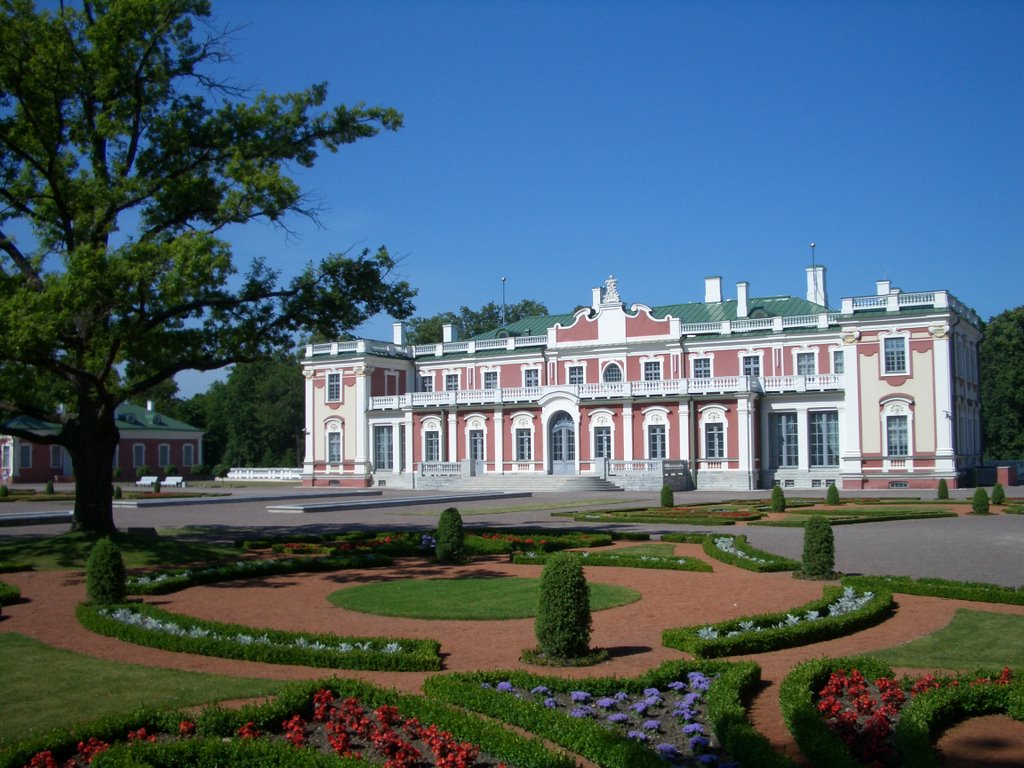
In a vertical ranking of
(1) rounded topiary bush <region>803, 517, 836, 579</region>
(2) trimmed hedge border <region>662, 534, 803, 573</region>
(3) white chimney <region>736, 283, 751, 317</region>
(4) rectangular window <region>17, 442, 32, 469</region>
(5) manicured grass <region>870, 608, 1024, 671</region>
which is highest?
(3) white chimney <region>736, 283, 751, 317</region>

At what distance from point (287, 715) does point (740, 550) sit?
11766mm

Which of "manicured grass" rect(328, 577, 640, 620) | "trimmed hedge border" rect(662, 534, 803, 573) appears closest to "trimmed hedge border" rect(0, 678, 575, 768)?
"manicured grass" rect(328, 577, 640, 620)

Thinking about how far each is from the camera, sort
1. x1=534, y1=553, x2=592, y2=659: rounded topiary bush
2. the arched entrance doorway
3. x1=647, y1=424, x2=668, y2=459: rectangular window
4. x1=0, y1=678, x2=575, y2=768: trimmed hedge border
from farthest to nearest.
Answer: the arched entrance doorway < x1=647, y1=424, x2=668, y2=459: rectangular window < x1=534, y1=553, x2=592, y2=659: rounded topiary bush < x1=0, y1=678, x2=575, y2=768: trimmed hedge border

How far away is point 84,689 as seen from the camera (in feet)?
27.2

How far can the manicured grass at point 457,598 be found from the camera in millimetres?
12055

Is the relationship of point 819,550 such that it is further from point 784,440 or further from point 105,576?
point 784,440

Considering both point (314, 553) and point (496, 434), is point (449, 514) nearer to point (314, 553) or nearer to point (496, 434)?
point (314, 553)

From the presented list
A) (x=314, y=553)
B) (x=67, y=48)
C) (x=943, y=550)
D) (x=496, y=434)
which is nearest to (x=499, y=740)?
(x=314, y=553)

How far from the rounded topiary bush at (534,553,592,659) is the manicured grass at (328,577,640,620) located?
2433 millimetres

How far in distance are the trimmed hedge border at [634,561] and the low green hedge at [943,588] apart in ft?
9.56

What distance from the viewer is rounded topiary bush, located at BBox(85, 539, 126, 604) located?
12148mm

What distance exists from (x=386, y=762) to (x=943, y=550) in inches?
586

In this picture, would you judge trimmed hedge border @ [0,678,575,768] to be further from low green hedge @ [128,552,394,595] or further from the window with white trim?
the window with white trim

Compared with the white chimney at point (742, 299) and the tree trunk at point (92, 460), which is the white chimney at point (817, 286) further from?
the tree trunk at point (92, 460)
